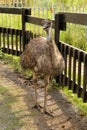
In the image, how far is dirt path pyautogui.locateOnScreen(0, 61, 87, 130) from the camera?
593cm

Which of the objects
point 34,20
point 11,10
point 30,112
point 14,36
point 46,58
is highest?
point 11,10

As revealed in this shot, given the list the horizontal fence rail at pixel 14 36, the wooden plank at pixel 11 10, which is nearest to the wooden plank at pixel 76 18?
the horizontal fence rail at pixel 14 36

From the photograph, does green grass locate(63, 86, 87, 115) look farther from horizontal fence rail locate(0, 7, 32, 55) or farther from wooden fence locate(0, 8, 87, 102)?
horizontal fence rail locate(0, 7, 32, 55)

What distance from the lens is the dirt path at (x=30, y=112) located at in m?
5.93

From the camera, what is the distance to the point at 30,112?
6500 mm

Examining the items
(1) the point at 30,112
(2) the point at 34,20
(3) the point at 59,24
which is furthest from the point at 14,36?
(1) the point at 30,112

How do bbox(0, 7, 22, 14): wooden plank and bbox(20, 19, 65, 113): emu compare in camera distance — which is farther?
bbox(0, 7, 22, 14): wooden plank

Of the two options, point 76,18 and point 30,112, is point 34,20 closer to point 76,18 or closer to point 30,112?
point 76,18

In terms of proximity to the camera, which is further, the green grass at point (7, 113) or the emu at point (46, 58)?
the emu at point (46, 58)

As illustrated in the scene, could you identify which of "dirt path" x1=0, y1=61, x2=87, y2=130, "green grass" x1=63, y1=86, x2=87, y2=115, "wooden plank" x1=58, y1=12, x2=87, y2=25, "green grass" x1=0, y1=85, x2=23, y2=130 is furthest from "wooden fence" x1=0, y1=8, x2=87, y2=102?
"green grass" x1=0, y1=85, x2=23, y2=130

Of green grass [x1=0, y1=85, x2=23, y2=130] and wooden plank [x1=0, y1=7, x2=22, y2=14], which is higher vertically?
wooden plank [x1=0, y1=7, x2=22, y2=14]

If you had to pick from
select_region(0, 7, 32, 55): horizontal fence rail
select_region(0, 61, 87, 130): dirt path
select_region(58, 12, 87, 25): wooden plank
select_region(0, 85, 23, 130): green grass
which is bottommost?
select_region(0, 61, 87, 130): dirt path

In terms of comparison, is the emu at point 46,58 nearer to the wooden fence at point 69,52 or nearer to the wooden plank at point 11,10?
the wooden fence at point 69,52

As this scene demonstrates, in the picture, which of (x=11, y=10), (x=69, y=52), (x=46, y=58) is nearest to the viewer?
(x=46, y=58)
